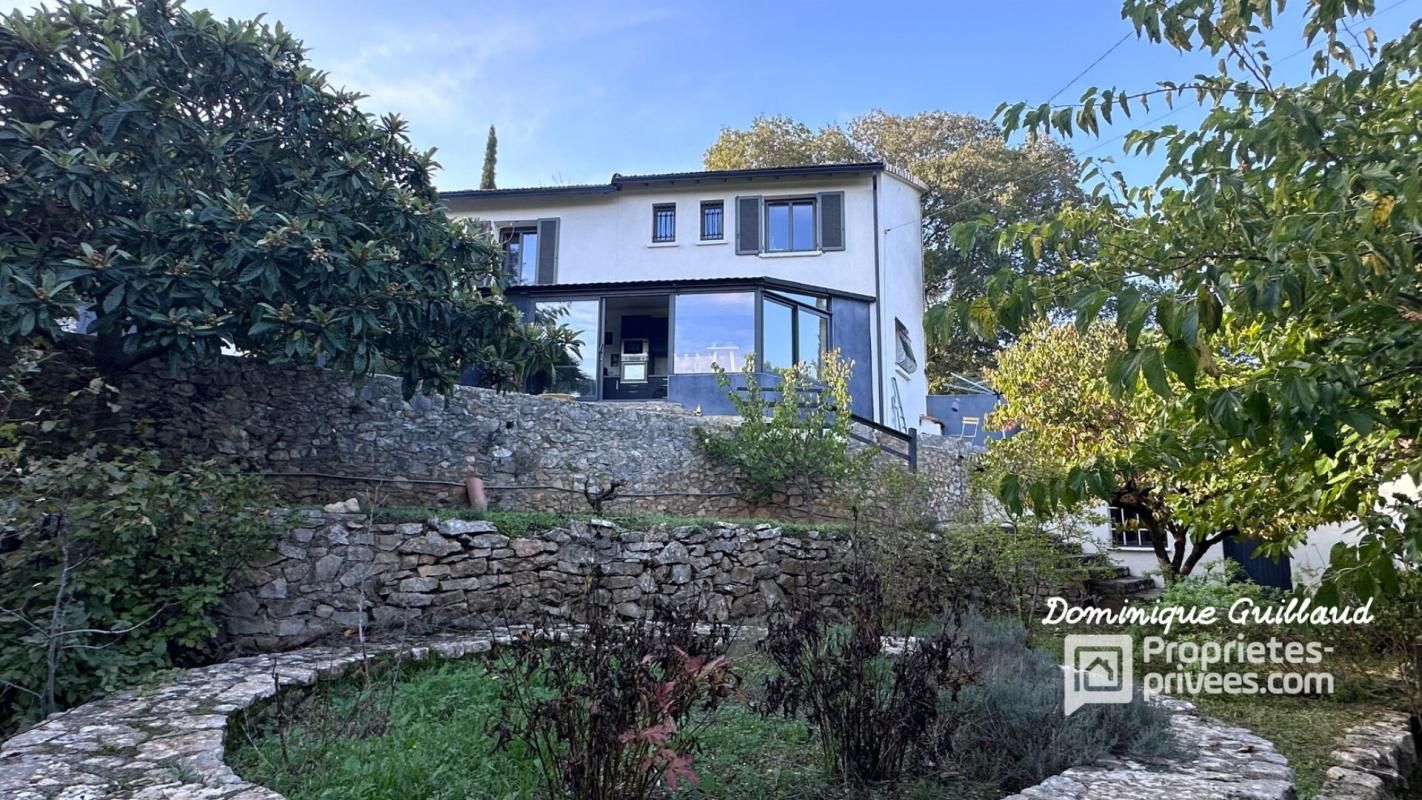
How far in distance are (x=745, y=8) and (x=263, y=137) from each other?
5.48 meters

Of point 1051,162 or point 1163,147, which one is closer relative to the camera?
point 1163,147

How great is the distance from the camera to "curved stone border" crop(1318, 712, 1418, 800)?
12.7ft

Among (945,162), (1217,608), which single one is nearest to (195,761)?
(1217,608)

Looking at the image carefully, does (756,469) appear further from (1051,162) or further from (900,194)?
(1051,162)

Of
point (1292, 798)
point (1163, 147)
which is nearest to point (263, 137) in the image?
point (1163, 147)

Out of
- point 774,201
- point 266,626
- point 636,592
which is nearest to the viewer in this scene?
point 266,626

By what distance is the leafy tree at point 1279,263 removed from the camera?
5.81ft

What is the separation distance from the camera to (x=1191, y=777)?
3301 millimetres

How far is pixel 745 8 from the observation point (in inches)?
361

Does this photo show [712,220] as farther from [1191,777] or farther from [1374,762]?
[1191,777]

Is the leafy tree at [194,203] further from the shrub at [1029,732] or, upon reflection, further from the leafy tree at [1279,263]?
the leafy tree at [1279,263]

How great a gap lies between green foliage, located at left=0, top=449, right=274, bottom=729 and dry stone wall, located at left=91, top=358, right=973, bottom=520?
5.90 feet

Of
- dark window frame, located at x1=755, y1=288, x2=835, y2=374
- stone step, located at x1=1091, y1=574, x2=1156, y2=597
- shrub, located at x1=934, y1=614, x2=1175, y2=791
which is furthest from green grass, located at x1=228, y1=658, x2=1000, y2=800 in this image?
dark window frame, located at x1=755, y1=288, x2=835, y2=374

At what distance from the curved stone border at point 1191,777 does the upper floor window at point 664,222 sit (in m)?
13.2
